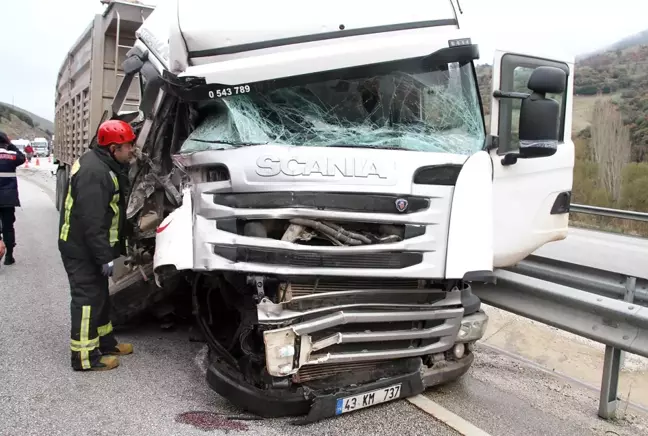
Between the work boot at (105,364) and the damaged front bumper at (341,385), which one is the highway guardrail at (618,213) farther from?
the work boot at (105,364)

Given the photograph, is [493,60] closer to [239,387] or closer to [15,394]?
[239,387]

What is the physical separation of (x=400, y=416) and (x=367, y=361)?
42cm

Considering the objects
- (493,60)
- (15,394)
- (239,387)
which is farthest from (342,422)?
(493,60)

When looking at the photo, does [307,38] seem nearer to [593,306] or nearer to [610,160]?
[593,306]

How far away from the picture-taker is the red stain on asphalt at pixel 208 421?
3.37m

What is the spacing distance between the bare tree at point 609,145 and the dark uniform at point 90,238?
24.1 m

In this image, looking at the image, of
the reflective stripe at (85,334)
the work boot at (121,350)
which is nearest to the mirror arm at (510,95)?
the reflective stripe at (85,334)

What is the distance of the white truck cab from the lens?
10.6 ft

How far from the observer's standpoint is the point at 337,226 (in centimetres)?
325

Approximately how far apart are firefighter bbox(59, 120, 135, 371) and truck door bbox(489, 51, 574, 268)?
270 cm

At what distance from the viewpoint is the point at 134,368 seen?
169 inches

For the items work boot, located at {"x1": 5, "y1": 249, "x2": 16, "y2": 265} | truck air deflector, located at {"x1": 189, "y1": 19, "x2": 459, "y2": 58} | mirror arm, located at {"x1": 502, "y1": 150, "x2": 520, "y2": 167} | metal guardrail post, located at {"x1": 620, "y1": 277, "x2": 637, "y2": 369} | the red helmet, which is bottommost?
work boot, located at {"x1": 5, "y1": 249, "x2": 16, "y2": 265}

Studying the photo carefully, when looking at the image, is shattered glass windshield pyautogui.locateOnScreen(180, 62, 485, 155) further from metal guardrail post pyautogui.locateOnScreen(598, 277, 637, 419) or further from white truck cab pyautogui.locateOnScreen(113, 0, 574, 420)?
metal guardrail post pyautogui.locateOnScreen(598, 277, 637, 419)

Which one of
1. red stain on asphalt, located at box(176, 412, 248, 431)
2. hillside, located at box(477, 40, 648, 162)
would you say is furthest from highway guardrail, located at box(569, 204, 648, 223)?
hillside, located at box(477, 40, 648, 162)
